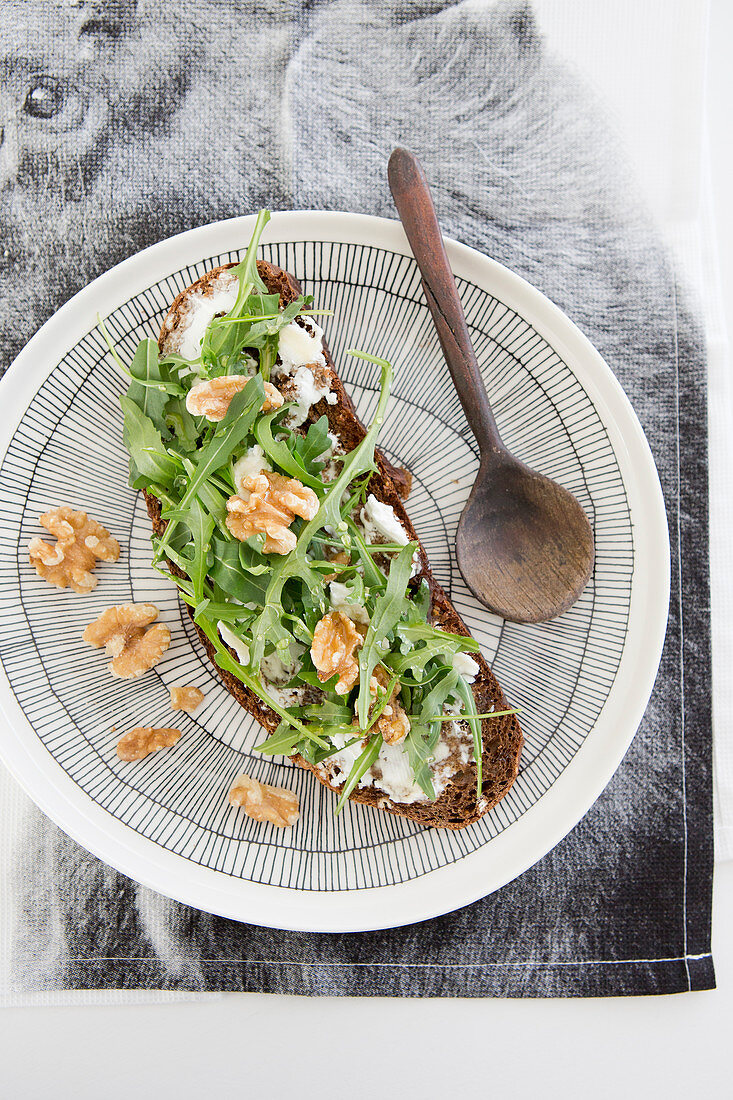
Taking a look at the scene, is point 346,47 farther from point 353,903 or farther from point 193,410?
point 353,903

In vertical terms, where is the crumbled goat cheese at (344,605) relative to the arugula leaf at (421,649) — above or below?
above

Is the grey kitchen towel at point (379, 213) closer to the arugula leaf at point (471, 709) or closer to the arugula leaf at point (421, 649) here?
the arugula leaf at point (471, 709)

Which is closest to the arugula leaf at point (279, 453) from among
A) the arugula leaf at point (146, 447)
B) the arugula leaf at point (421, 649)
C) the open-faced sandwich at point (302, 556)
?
the open-faced sandwich at point (302, 556)

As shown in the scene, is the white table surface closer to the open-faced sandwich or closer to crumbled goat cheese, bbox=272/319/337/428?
the open-faced sandwich

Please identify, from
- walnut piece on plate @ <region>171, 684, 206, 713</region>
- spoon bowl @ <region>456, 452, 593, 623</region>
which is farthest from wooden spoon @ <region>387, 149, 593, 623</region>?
walnut piece on plate @ <region>171, 684, 206, 713</region>

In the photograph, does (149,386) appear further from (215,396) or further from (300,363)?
(300,363)

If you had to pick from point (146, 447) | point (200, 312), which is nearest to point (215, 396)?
point (146, 447)
